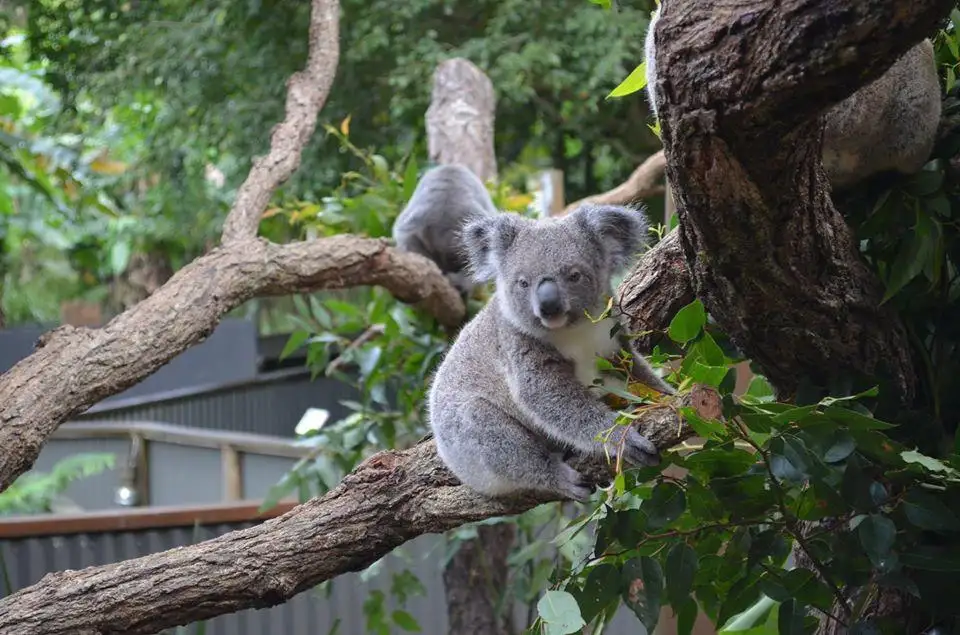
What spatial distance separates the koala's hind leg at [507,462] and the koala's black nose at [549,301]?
30cm

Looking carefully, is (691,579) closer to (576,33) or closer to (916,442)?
(916,442)

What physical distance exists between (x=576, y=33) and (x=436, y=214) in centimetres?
234

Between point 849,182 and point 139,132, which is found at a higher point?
point 139,132

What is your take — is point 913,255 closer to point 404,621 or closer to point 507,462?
point 507,462

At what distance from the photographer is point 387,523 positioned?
226 centimetres

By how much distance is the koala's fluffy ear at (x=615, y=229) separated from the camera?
2441mm

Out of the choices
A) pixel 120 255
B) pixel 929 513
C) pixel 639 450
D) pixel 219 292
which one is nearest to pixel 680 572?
pixel 639 450

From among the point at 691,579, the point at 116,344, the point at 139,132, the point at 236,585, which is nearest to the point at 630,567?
the point at 691,579

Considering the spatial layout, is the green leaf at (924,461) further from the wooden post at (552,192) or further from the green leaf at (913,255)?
the wooden post at (552,192)

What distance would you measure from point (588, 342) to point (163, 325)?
125 centimetres

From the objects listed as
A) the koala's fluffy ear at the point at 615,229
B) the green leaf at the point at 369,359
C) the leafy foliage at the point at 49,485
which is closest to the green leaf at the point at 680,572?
the koala's fluffy ear at the point at 615,229

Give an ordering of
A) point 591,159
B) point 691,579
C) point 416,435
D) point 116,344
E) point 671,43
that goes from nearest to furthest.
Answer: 1. point 671,43
2. point 691,579
3. point 116,344
4. point 416,435
5. point 591,159

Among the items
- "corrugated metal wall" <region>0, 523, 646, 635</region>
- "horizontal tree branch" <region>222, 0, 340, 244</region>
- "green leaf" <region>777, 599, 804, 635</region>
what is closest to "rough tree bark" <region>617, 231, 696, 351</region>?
"green leaf" <region>777, 599, 804, 635</region>

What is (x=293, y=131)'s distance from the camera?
12.4ft
